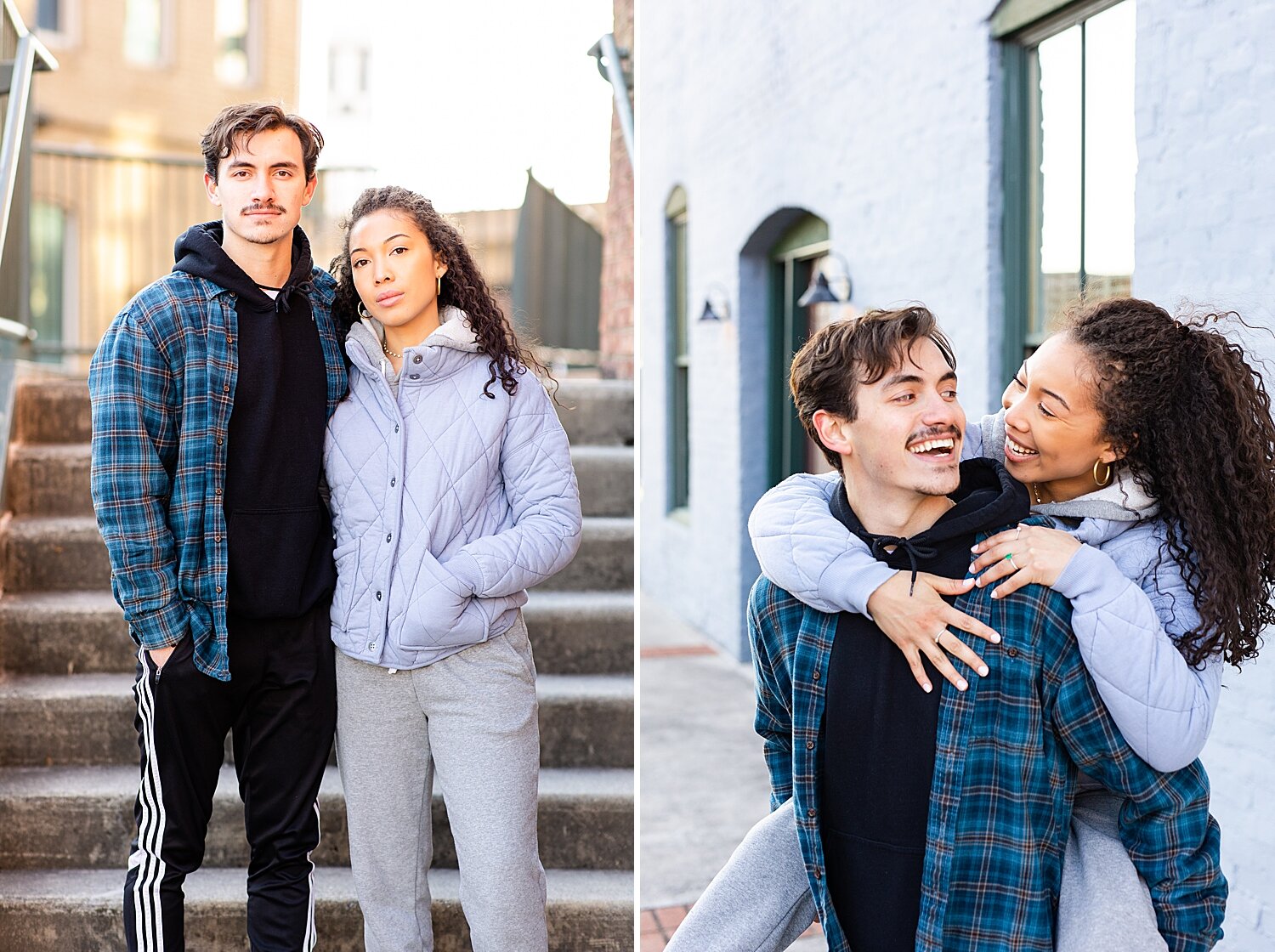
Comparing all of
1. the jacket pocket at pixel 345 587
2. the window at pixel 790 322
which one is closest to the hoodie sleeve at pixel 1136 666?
the jacket pocket at pixel 345 587

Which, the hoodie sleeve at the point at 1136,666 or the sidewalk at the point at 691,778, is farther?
the sidewalk at the point at 691,778

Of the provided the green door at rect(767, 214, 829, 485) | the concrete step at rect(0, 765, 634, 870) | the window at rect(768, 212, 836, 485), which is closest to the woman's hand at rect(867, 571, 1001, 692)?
the concrete step at rect(0, 765, 634, 870)

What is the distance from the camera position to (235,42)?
18000 mm

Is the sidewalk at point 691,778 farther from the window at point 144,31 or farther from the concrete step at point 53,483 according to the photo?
the window at point 144,31

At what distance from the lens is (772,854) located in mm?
1986

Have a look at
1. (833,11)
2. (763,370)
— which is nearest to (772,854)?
(833,11)

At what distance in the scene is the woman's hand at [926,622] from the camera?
67.9 inches

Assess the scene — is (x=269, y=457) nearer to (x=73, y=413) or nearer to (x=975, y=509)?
(x=975, y=509)

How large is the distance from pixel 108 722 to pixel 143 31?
16.0 meters

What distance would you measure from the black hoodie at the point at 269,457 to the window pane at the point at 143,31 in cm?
1632

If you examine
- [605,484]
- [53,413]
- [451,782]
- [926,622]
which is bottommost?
[451,782]

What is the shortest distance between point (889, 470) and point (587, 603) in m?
2.34

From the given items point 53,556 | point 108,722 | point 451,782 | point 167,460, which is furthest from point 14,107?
point 451,782

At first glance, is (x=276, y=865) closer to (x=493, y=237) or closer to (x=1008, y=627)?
(x=1008, y=627)
